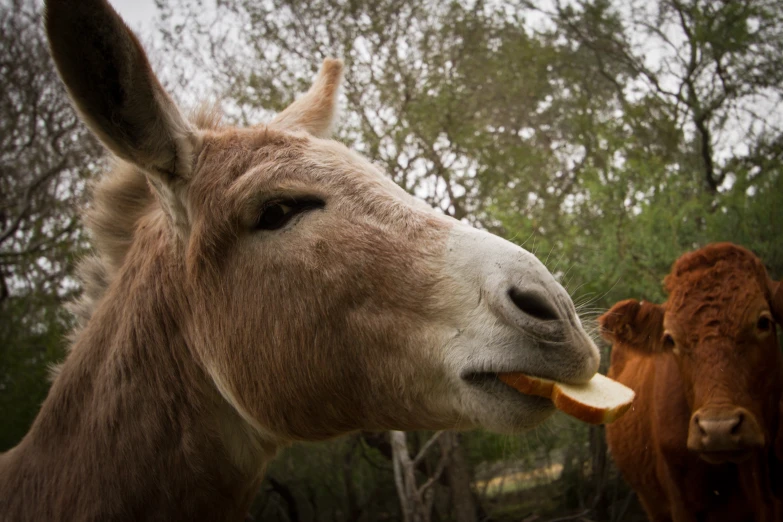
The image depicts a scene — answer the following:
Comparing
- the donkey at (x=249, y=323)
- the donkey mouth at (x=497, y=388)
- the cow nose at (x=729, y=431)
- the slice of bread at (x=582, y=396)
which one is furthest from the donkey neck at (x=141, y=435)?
the cow nose at (x=729, y=431)

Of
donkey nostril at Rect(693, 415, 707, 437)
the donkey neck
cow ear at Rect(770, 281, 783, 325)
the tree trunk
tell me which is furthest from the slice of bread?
the tree trunk

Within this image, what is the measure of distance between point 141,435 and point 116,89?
129 cm

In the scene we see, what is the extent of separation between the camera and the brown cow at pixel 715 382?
3955 millimetres

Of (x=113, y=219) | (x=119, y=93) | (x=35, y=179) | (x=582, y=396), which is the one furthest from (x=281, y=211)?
(x=35, y=179)

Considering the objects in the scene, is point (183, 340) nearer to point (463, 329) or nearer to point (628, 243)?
point (463, 329)

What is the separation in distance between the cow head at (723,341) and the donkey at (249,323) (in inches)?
105

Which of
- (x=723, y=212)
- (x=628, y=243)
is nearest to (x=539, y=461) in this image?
(x=628, y=243)

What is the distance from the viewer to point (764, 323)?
4379 mm

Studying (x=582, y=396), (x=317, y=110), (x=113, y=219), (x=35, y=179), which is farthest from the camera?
(x=35, y=179)

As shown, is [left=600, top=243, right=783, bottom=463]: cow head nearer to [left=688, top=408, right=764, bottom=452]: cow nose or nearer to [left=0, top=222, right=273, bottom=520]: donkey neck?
[left=688, top=408, right=764, bottom=452]: cow nose

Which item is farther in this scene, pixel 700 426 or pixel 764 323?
pixel 764 323

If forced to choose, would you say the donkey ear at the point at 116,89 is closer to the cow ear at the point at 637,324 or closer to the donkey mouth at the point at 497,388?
the donkey mouth at the point at 497,388

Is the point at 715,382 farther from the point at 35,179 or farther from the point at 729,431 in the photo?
the point at 35,179

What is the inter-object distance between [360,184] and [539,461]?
921 cm
